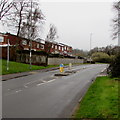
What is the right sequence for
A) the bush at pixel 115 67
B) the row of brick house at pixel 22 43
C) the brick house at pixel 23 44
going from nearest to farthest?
the bush at pixel 115 67 → the brick house at pixel 23 44 → the row of brick house at pixel 22 43

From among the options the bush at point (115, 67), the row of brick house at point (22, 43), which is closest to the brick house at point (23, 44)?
the row of brick house at point (22, 43)

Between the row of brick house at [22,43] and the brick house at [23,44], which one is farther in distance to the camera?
the row of brick house at [22,43]

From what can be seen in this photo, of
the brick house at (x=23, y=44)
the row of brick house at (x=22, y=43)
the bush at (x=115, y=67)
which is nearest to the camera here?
the bush at (x=115, y=67)

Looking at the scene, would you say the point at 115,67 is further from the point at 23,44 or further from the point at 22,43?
the point at 23,44

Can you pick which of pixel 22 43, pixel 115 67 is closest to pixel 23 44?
pixel 22 43

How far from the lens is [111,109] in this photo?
5816 mm

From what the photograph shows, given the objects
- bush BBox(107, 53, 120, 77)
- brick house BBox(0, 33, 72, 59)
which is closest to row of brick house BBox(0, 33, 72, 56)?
brick house BBox(0, 33, 72, 59)

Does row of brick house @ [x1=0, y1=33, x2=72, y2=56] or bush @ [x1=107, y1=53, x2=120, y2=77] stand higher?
row of brick house @ [x1=0, y1=33, x2=72, y2=56]

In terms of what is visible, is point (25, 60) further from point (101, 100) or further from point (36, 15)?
point (101, 100)

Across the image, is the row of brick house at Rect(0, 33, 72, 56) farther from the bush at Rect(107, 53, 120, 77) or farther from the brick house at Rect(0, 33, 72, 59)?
the bush at Rect(107, 53, 120, 77)

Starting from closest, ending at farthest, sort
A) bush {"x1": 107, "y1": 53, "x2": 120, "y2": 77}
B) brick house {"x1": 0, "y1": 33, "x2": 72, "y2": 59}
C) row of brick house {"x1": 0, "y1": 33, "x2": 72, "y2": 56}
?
bush {"x1": 107, "y1": 53, "x2": 120, "y2": 77}
brick house {"x1": 0, "y1": 33, "x2": 72, "y2": 59}
row of brick house {"x1": 0, "y1": 33, "x2": 72, "y2": 56}

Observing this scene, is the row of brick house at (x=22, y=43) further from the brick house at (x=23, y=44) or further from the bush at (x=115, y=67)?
the bush at (x=115, y=67)

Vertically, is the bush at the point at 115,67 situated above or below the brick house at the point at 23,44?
below

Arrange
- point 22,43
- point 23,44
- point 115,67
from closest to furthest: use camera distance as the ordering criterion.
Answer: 1. point 115,67
2. point 22,43
3. point 23,44
